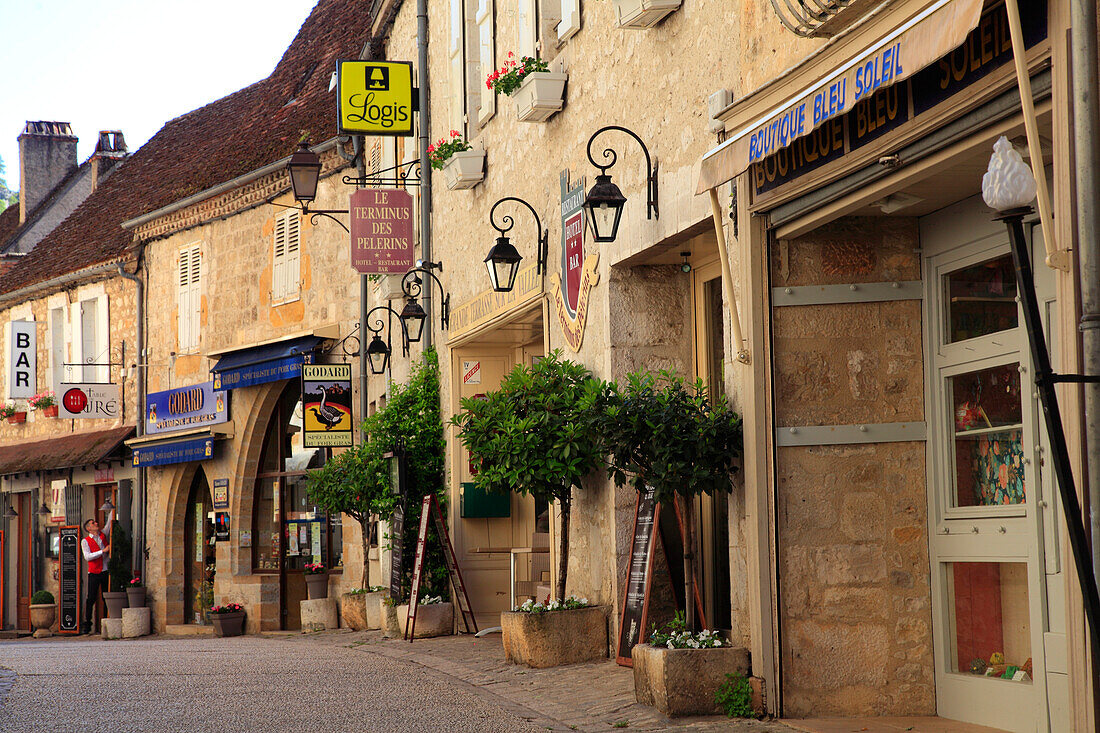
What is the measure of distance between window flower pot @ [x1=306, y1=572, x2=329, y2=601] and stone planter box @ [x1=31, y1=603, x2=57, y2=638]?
7.86 meters

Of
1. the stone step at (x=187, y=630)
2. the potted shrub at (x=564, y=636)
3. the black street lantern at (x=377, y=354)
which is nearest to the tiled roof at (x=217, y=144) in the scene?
the black street lantern at (x=377, y=354)

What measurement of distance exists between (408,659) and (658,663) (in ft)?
14.5

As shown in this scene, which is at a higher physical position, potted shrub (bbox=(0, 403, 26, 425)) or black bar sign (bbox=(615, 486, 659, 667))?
potted shrub (bbox=(0, 403, 26, 425))

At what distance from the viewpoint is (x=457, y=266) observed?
1284cm

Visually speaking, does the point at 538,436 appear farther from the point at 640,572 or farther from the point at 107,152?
the point at 107,152

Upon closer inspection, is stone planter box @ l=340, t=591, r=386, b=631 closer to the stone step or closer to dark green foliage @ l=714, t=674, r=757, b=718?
the stone step

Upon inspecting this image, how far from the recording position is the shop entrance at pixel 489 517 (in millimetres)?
12656

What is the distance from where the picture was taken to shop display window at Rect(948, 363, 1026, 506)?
5660 mm

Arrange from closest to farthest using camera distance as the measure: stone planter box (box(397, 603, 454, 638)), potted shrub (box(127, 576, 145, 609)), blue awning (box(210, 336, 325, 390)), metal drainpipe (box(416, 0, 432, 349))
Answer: stone planter box (box(397, 603, 454, 638))
metal drainpipe (box(416, 0, 432, 349))
blue awning (box(210, 336, 325, 390))
potted shrub (box(127, 576, 145, 609))

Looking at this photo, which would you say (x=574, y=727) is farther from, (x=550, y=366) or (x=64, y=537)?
(x=64, y=537)

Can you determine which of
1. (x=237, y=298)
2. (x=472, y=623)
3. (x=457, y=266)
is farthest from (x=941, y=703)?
(x=237, y=298)

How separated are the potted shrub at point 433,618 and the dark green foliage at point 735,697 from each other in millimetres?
6041

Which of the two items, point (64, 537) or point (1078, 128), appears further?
point (64, 537)

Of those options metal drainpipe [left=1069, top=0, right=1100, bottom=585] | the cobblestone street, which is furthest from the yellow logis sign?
metal drainpipe [left=1069, top=0, right=1100, bottom=585]
